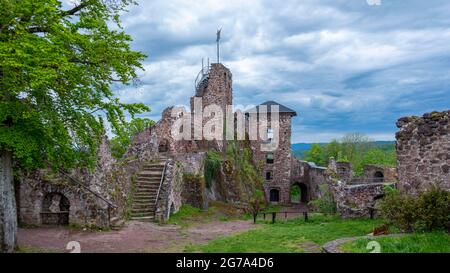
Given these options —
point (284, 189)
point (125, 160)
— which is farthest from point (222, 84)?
point (125, 160)

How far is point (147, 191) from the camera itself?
76.3ft

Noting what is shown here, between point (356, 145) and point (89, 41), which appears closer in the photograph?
point (89, 41)

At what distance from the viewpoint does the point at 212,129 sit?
3828cm

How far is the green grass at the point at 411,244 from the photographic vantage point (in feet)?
32.5

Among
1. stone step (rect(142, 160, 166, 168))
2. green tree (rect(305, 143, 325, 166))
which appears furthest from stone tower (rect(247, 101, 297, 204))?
green tree (rect(305, 143, 325, 166))

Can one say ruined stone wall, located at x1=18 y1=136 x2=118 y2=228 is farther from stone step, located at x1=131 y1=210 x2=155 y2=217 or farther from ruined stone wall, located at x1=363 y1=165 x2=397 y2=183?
ruined stone wall, located at x1=363 y1=165 x2=397 y2=183

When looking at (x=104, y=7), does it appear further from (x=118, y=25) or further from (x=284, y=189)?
(x=284, y=189)

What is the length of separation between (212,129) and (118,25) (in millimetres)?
23952

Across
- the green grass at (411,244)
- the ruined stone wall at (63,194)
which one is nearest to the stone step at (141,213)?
the ruined stone wall at (63,194)

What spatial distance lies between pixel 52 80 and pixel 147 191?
1273 centimetres

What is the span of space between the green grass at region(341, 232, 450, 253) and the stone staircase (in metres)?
12.8

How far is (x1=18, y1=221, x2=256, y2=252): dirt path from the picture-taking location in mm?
14445

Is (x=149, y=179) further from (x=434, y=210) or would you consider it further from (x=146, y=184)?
(x=434, y=210)

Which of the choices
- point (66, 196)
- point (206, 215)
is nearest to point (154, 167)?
point (206, 215)
